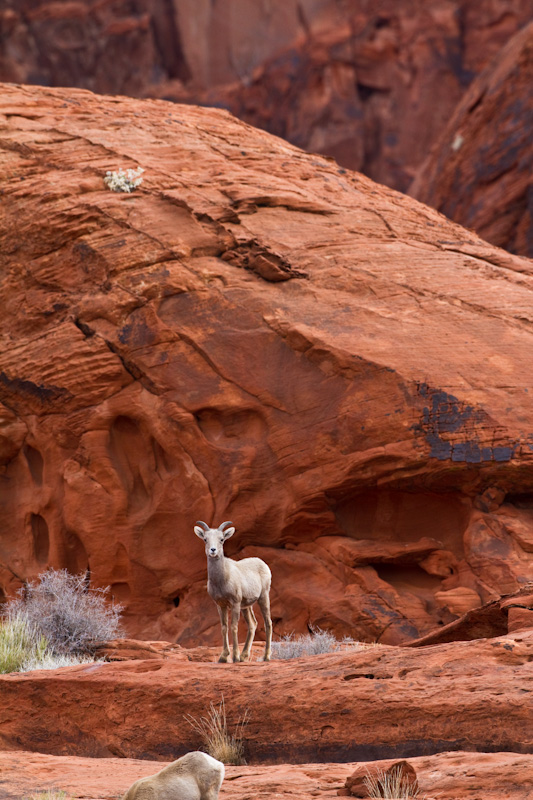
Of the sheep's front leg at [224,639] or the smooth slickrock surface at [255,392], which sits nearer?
the sheep's front leg at [224,639]

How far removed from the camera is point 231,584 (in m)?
9.44

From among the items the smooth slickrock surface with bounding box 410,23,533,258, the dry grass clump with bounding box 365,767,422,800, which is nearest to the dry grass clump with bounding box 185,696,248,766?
the dry grass clump with bounding box 365,767,422,800

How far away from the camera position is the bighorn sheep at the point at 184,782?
6.37 metres

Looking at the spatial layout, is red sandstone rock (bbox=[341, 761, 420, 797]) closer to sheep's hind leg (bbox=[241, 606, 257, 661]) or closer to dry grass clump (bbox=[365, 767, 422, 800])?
dry grass clump (bbox=[365, 767, 422, 800])

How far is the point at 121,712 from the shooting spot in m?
8.90

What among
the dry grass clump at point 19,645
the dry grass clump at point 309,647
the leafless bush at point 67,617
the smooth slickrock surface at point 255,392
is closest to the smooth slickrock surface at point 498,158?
the smooth slickrock surface at point 255,392

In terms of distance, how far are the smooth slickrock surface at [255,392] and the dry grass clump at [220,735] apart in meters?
4.17

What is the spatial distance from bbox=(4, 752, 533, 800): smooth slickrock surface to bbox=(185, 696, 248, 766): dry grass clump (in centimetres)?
33

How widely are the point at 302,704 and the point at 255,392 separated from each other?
19.2 ft

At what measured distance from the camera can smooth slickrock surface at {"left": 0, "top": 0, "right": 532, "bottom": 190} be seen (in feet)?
135

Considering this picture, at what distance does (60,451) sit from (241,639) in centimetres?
381

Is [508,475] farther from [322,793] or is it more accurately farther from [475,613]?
[322,793]

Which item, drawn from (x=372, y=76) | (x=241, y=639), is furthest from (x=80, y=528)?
(x=372, y=76)

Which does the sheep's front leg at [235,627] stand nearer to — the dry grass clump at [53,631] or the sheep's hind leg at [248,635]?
the sheep's hind leg at [248,635]
